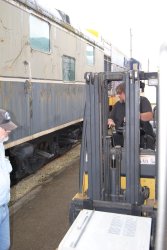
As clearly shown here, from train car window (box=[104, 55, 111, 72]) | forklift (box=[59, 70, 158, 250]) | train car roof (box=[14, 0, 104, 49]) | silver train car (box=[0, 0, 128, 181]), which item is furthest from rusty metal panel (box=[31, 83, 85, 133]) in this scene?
train car window (box=[104, 55, 111, 72])

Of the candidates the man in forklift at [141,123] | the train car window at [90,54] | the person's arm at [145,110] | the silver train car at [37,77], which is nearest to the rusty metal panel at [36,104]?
the silver train car at [37,77]

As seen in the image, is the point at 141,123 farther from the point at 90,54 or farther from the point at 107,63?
the point at 107,63

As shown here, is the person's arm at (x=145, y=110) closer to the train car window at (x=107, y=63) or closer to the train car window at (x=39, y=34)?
the train car window at (x=39, y=34)

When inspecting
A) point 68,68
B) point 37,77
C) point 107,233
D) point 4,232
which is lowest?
point 4,232

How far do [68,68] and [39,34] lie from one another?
1.92 metres

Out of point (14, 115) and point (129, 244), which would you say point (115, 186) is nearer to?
point (129, 244)

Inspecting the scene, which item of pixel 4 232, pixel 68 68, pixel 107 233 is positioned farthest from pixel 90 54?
pixel 107 233

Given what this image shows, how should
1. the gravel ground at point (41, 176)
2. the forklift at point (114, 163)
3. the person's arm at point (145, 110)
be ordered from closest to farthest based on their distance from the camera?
the forklift at point (114, 163) → the person's arm at point (145, 110) → the gravel ground at point (41, 176)

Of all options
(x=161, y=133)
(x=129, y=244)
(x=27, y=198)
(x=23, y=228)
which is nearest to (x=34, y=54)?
(x=27, y=198)

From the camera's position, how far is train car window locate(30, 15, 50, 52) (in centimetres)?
620

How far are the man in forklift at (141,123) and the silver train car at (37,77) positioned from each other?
5.71 ft

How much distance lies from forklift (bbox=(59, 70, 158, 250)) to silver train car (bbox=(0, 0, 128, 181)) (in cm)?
195

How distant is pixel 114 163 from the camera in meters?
3.75

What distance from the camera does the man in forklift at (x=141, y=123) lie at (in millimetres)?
4305
